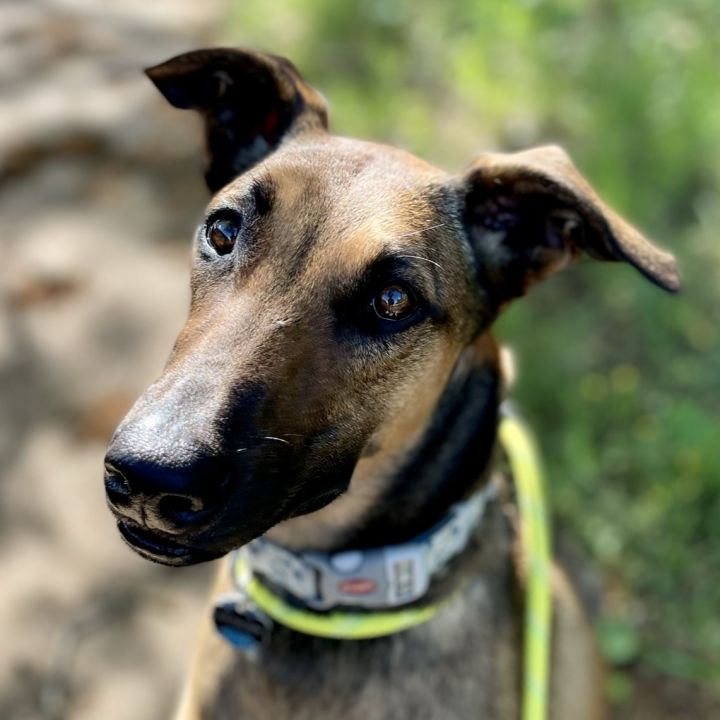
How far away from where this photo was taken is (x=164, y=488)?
2.06 meters

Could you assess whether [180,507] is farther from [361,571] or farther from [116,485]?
[361,571]

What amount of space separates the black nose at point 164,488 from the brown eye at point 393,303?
0.67m

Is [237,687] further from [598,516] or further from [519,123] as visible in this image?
[519,123]

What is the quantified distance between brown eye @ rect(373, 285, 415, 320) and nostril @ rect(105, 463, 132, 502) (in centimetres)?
83

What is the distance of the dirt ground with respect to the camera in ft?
14.1

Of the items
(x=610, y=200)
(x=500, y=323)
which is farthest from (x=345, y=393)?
(x=610, y=200)

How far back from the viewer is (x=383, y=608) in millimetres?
2865

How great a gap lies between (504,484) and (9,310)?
3632 millimetres

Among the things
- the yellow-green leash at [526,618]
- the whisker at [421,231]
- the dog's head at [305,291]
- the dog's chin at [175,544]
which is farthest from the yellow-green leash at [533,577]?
the dog's chin at [175,544]

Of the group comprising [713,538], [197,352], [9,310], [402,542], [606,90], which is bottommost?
[713,538]

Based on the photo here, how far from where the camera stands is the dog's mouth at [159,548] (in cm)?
222

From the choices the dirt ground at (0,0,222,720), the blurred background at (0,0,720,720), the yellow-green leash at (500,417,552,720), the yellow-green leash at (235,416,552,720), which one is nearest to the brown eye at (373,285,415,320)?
the yellow-green leash at (235,416,552,720)

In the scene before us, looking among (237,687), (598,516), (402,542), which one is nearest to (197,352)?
(402,542)

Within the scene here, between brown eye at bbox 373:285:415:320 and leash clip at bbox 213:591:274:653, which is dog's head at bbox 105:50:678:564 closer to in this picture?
brown eye at bbox 373:285:415:320
